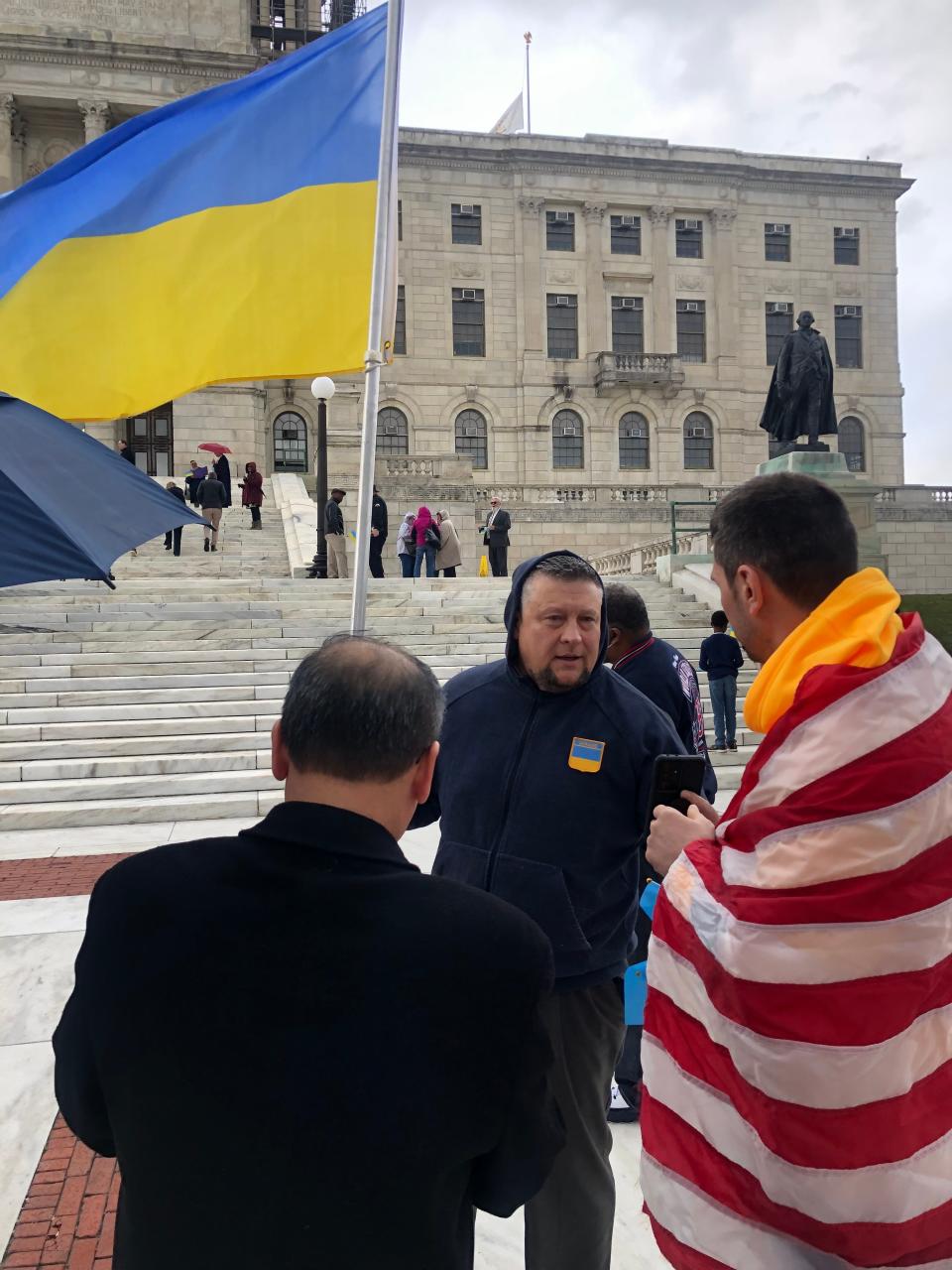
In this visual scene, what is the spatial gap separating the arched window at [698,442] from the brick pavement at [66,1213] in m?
39.2

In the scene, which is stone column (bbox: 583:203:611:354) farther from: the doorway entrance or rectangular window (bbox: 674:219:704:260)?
the doorway entrance

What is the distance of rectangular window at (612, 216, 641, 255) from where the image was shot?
3953 cm

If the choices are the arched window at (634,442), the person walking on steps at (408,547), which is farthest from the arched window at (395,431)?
the person walking on steps at (408,547)

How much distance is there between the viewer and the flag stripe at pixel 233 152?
4652 mm

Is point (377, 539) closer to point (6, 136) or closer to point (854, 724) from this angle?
point (854, 724)

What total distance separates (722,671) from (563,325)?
107 ft

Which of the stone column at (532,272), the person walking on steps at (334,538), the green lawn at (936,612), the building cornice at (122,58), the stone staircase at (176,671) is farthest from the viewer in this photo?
the stone column at (532,272)

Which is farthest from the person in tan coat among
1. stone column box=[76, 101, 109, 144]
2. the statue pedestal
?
stone column box=[76, 101, 109, 144]

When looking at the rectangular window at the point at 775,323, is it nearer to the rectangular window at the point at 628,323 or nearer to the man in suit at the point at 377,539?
the rectangular window at the point at 628,323

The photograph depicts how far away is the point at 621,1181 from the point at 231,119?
5.38 metres

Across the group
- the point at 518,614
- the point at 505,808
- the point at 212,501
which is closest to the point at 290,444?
the point at 212,501

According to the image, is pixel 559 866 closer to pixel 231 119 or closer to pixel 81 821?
pixel 231 119

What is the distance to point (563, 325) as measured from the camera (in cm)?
3900

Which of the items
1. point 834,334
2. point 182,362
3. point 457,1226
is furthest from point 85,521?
point 834,334
